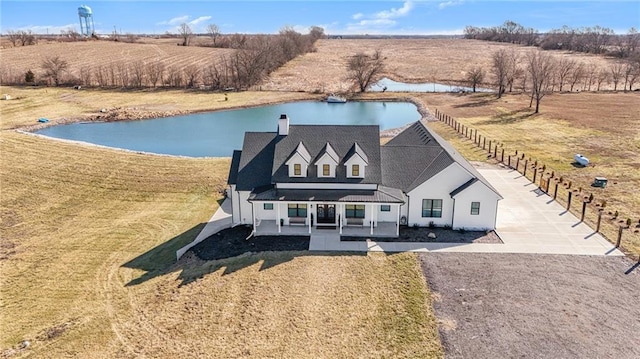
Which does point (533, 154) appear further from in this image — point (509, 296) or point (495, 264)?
point (509, 296)

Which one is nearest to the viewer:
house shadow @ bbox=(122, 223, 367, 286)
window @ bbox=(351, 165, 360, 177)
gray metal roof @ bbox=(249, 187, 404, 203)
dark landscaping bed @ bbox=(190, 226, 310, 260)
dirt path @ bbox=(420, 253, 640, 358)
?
dirt path @ bbox=(420, 253, 640, 358)

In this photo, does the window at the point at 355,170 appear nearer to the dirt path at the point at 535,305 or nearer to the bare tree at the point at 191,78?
the dirt path at the point at 535,305

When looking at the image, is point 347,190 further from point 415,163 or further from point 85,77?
point 85,77

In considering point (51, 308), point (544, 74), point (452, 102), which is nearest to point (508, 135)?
point (544, 74)

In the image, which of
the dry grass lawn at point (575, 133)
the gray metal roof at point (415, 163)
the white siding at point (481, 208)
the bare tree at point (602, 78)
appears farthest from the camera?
the bare tree at point (602, 78)

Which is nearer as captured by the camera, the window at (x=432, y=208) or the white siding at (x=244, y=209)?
the window at (x=432, y=208)

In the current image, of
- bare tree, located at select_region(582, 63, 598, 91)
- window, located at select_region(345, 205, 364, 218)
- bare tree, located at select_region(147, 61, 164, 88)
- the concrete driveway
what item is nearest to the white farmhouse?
window, located at select_region(345, 205, 364, 218)

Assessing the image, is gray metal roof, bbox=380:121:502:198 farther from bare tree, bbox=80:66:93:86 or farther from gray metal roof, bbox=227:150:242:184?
bare tree, bbox=80:66:93:86

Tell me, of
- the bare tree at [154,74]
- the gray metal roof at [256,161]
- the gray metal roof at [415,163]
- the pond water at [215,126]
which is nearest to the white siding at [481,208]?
Result: the gray metal roof at [415,163]
